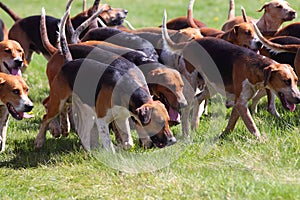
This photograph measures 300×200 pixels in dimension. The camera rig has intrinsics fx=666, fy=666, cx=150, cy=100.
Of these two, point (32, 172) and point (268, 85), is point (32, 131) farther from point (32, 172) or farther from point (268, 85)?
point (268, 85)

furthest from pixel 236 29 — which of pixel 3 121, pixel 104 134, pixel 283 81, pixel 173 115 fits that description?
pixel 3 121

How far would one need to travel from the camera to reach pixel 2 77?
299 inches

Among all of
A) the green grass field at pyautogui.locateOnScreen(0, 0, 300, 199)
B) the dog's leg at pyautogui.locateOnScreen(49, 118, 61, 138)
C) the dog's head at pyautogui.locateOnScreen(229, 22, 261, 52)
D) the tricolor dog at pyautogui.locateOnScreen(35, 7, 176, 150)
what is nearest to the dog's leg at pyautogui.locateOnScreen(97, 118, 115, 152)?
the tricolor dog at pyautogui.locateOnScreen(35, 7, 176, 150)

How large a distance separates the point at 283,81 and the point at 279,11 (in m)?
3.21

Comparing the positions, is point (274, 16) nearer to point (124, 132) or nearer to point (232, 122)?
point (232, 122)

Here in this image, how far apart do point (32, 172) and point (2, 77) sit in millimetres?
1370

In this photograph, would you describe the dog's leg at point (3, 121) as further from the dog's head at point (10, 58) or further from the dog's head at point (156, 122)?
the dog's head at point (156, 122)

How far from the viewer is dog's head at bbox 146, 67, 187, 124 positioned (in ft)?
23.6

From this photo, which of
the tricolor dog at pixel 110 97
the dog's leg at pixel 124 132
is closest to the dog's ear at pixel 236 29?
the tricolor dog at pixel 110 97

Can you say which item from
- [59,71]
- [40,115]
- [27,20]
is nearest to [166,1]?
[27,20]

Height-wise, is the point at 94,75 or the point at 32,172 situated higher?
the point at 94,75

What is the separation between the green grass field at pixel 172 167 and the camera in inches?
218

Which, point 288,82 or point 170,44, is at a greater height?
point 170,44

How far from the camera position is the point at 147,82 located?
24.3 ft
